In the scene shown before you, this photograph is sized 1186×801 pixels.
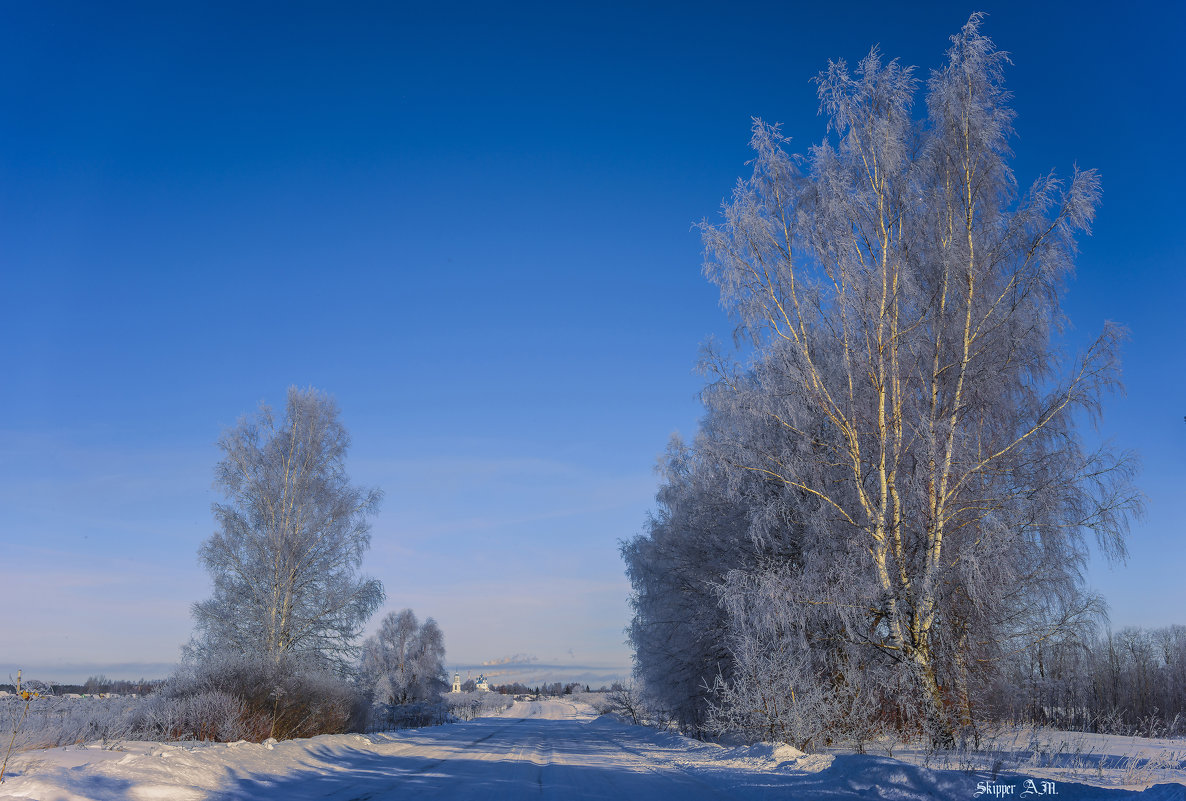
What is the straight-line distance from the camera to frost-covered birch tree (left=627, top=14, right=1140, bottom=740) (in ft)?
43.6

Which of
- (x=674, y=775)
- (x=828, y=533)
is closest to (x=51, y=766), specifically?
(x=674, y=775)

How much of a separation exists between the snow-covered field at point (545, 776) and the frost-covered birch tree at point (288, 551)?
741 centimetres

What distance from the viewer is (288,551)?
22.3 meters

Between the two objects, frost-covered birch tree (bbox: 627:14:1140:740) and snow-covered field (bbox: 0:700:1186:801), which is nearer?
snow-covered field (bbox: 0:700:1186:801)

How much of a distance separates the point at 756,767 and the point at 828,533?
5.35 m

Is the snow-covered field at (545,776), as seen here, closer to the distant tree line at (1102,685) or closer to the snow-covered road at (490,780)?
the snow-covered road at (490,780)

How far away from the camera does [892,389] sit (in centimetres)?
1412

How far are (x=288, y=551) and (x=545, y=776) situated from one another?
14.2m

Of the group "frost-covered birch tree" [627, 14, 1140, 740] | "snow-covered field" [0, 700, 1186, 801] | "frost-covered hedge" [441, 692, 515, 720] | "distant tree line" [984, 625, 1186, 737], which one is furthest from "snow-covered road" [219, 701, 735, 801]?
"frost-covered hedge" [441, 692, 515, 720]

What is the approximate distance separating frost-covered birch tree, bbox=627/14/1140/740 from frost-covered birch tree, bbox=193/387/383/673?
13.4 m

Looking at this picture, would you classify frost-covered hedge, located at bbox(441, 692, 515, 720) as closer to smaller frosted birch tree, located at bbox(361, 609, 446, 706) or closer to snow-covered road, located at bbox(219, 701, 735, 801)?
smaller frosted birch tree, located at bbox(361, 609, 446, 706)

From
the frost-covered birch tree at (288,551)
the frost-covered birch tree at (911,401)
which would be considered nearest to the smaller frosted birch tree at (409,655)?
the frost-covered birch tree at (288,551)

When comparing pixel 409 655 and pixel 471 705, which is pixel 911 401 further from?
pixel 471 705

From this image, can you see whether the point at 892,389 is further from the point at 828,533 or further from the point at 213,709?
the point at 213,709
